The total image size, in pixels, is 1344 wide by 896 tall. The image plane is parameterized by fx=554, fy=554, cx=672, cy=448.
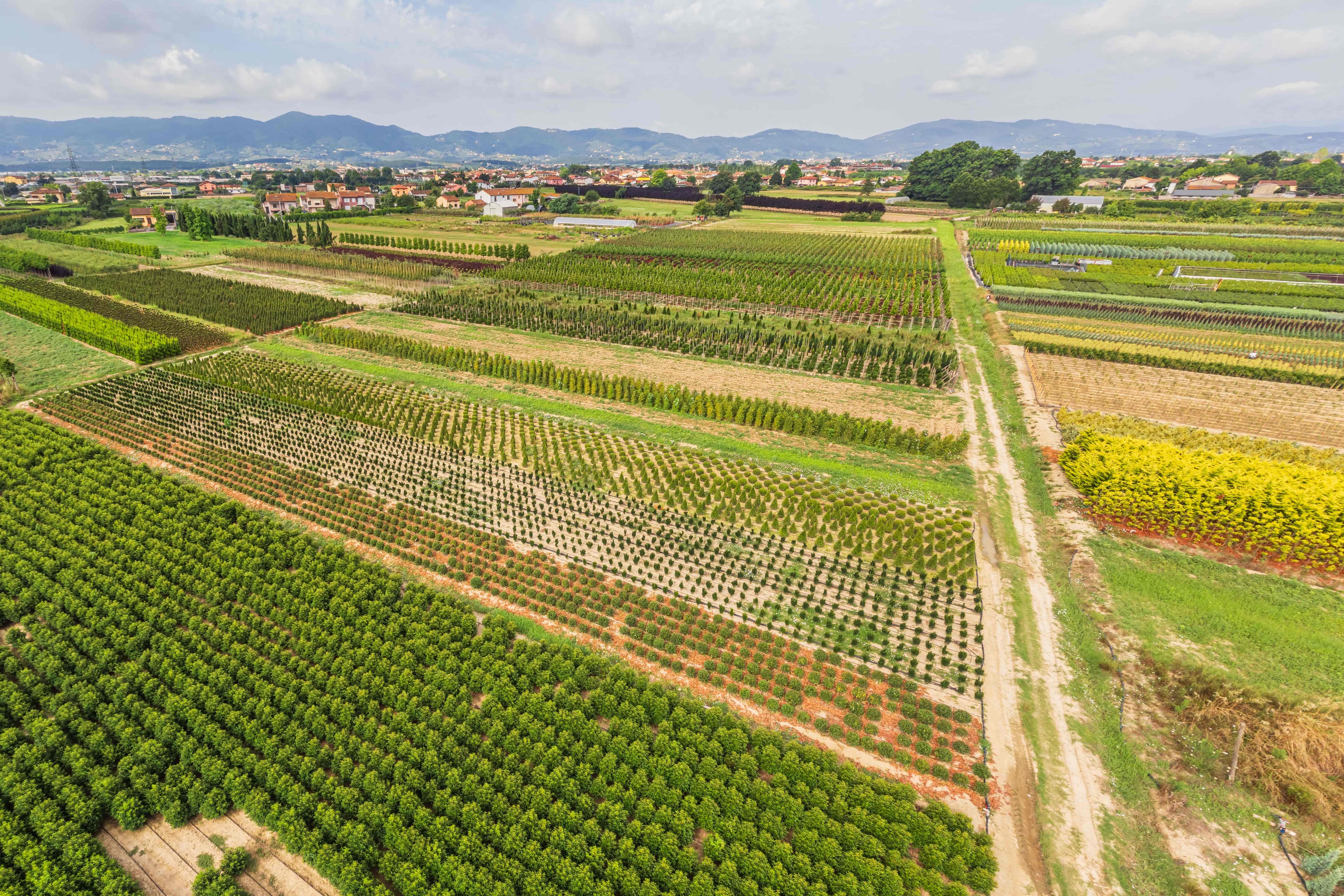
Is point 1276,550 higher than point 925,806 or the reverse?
higher

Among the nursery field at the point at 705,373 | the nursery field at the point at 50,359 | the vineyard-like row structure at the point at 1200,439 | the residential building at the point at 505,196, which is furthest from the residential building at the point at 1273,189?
the nursery field at the point at 50,359

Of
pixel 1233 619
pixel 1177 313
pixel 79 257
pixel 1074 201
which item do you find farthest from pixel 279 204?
pixel 1074 201

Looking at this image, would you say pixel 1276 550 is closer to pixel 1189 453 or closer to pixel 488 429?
pixel 1189 453

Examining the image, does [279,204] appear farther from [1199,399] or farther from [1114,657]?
[1114,657]

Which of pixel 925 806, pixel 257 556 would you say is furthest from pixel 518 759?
pixel 257 556

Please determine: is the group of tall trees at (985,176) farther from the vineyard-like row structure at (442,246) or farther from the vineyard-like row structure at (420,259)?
the vineyard-like row structure at (420,259)

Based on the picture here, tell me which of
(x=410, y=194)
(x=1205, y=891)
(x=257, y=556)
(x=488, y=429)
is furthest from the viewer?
(x=410, y=194)
